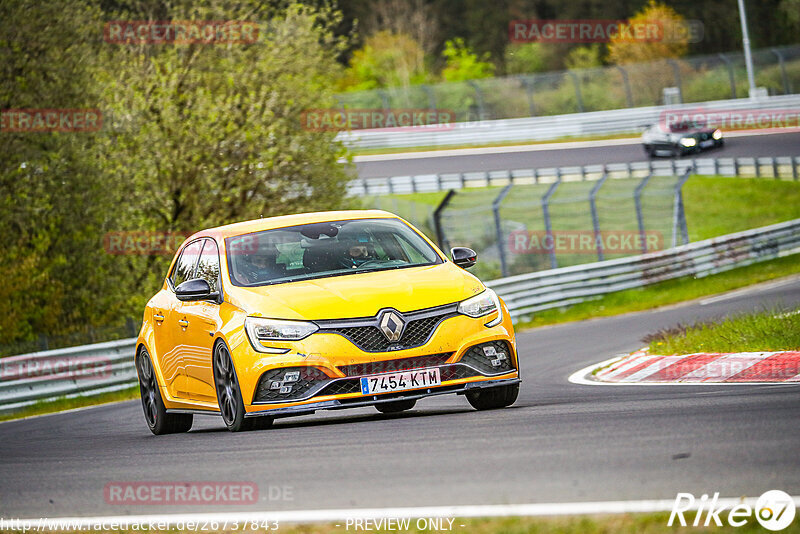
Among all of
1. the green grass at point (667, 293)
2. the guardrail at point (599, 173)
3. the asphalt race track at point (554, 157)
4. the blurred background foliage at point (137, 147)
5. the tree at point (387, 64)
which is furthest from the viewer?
the tree at point (387, 64)

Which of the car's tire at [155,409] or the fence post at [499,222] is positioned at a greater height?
the car's tire at [155,409]

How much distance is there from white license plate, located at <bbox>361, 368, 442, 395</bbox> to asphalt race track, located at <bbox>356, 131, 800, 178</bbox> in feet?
113

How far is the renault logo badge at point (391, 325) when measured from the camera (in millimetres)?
8820

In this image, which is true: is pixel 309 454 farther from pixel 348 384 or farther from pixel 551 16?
pixel 551 16

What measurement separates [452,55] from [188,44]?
51.1m

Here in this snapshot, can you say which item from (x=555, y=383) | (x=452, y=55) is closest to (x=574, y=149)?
(x=452, y=55)

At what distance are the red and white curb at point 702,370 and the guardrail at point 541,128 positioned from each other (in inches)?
1527

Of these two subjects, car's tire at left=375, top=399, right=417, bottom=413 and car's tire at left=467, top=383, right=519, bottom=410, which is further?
car's tire at left=375, top=399, right=417, bottom=413

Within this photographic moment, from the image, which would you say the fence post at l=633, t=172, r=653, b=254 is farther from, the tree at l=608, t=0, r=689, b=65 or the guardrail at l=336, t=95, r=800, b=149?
the tree at l=608, t=0, r=689, b=65

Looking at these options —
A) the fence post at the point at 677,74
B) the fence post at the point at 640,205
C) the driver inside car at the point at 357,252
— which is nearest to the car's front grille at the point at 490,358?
the driver inside car at the point at 357,252

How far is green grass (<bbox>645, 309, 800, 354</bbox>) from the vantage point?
12039mm

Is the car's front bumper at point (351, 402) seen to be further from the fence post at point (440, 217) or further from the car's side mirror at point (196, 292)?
the fence post at point (440, 217)

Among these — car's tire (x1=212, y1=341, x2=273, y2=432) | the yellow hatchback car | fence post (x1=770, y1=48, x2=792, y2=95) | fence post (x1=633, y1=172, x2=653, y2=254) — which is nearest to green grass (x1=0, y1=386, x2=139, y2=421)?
the yellow hatchback car

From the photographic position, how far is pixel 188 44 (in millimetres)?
28500
